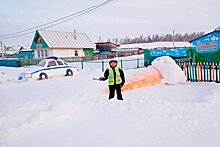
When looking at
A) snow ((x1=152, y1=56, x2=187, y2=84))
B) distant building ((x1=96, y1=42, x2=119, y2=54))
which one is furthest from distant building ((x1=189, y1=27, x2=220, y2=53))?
distant building ((x1=96, y1=42, x2=119, y2=54))

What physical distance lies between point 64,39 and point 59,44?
2.26 meters

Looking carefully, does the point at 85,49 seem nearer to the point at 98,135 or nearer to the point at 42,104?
the point at 42,104

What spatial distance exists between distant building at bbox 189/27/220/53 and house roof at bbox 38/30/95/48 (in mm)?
23256

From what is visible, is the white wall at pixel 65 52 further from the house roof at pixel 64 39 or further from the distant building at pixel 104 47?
the distant building at pixel 104 47

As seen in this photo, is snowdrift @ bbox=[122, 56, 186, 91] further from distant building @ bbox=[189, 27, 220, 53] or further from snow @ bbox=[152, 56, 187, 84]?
distant building @ bbox=[189, 27, 220, 53]

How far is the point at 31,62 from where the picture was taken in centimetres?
2411

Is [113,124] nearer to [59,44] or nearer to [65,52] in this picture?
[59,44]

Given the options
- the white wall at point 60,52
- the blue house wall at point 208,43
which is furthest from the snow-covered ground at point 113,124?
the white wall at point 60,52

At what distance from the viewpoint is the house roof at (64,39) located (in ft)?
98.9

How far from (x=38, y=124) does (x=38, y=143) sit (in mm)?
764

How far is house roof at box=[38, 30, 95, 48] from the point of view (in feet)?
98.9

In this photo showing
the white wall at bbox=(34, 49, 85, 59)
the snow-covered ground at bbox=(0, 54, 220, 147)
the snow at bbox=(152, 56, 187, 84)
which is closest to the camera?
the snow-covered ground at bbox=(0, 54, 220, 147)

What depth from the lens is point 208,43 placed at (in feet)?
45.1


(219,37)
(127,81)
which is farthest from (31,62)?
(219,37)
